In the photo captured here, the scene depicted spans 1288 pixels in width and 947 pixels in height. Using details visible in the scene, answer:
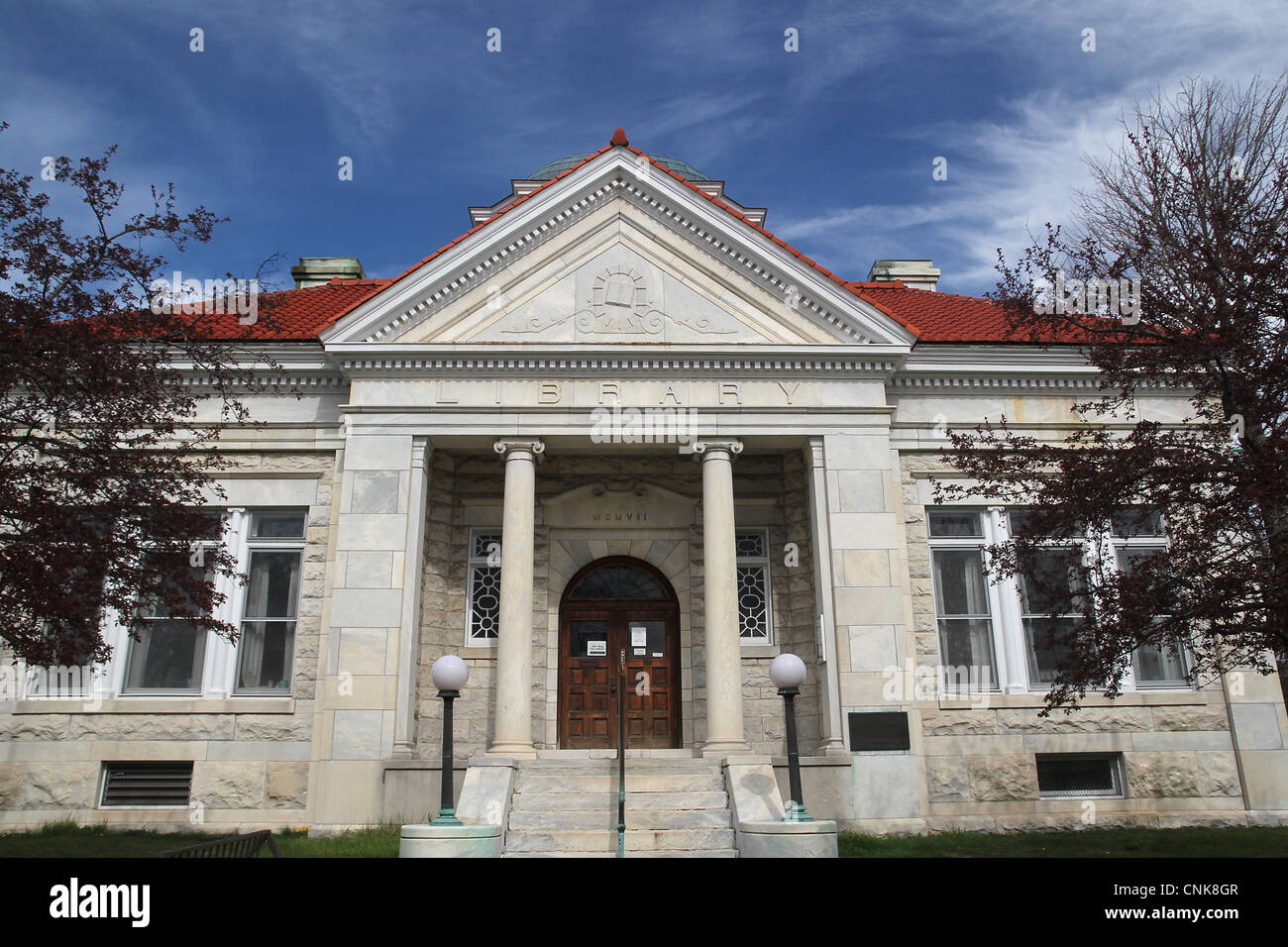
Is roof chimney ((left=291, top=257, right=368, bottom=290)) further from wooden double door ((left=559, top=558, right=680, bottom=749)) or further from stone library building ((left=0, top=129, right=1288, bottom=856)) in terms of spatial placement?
wooden double door ((left=559, top=558, right=680, bottom=749))

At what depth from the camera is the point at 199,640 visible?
14.6 m

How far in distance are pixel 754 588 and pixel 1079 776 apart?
5518 millimetres

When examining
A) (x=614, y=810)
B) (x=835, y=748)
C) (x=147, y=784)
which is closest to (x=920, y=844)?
(x=835, y=748)

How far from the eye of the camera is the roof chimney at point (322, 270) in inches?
858

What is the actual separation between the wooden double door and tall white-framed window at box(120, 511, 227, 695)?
17.8 feet

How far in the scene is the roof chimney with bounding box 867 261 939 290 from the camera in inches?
888

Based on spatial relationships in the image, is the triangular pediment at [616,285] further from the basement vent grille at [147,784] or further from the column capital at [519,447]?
the basement vent grille at [147,784]

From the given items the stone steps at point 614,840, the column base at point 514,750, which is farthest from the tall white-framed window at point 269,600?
the stone steps at point 614,840

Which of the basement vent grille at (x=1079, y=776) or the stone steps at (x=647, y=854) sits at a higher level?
the basement vent grille at (x=1079, y=776)

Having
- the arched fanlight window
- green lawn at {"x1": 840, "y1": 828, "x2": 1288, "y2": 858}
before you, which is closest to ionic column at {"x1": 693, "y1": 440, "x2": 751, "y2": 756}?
green lawn at {"x1": 840, "y1": 828, "x2": 1288, "y2": 858}

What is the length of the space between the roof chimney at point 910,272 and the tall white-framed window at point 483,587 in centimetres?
1169

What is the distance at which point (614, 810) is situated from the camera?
11633mm
